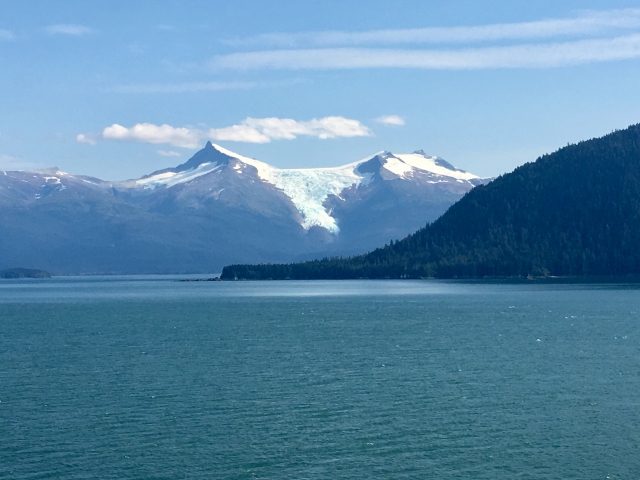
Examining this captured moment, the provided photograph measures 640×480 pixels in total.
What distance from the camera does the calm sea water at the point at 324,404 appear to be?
53.1m

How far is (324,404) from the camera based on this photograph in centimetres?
6925

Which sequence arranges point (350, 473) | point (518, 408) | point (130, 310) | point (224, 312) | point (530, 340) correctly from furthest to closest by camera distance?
1. point (130, 310)
2. point (224, 312)
3. point (530, 340)
4. point (518, 408)
5. point (350, 473)

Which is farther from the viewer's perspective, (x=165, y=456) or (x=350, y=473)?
(x=165, y=456)

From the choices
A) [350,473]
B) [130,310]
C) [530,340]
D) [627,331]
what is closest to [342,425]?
[350,473]

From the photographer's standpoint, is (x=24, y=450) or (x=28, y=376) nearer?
(x=24, y=450)

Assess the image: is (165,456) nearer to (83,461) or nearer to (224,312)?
(83,461)

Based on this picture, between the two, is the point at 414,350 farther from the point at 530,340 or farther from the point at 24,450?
the point at 24,450

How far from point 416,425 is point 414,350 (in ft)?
136

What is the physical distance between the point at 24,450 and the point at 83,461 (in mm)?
4753

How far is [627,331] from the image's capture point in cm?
12300

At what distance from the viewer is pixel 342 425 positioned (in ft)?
204

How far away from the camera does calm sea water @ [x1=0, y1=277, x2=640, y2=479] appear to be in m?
53.1

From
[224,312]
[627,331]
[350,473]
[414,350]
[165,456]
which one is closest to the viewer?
[350,473]

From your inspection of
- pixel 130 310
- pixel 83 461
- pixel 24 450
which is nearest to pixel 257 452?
pixel 83 461
